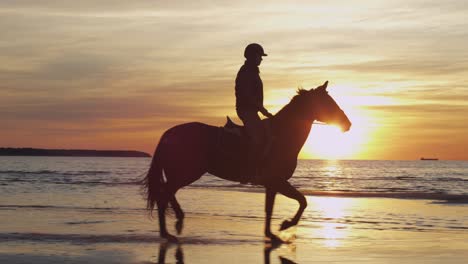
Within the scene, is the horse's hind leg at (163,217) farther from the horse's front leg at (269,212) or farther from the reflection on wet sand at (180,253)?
the horse's front leg at (269,212)

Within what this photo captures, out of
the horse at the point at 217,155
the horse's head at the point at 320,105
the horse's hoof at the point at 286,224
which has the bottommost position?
the horse's hoof at the point at 286,224

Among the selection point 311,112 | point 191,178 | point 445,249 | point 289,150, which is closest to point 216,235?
point 191,178

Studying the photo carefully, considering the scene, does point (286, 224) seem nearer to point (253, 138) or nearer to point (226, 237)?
point (226, 237)

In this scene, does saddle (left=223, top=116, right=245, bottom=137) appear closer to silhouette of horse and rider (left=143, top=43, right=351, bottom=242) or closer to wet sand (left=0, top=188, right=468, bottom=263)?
silhouette of horse and rider (left=143, top=43, right=351, bottom=242)

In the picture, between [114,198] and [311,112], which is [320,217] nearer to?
[311,112]

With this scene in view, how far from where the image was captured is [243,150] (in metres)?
10.7

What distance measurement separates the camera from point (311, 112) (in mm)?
10875

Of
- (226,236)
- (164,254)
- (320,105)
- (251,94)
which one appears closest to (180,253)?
(164,254)

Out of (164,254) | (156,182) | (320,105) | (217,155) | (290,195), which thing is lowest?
(164,254)

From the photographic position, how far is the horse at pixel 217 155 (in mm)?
10617

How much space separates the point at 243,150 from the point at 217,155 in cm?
43

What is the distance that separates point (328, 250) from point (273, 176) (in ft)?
5.71

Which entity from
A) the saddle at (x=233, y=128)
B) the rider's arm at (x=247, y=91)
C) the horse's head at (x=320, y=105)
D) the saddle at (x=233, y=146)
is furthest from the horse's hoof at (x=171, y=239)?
the horse's head at (x=320, y=105)

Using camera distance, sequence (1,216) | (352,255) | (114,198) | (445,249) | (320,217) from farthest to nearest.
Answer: (114,198)
(320,217)
(1,216)
(445,249)
(352,255)
